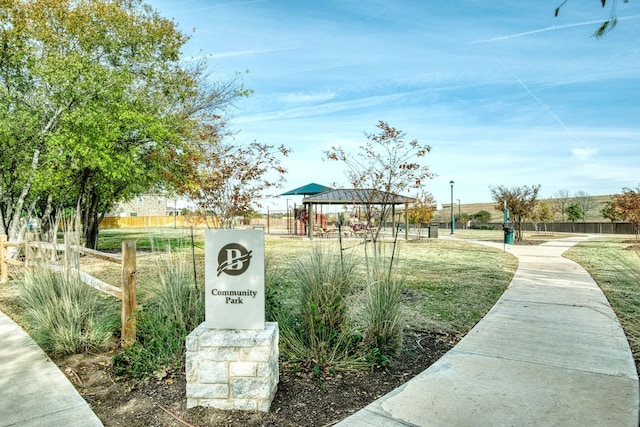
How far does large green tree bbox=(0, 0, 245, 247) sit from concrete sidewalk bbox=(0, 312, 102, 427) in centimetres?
836

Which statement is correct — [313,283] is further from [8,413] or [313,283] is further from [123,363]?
[8,413]

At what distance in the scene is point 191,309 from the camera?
434 centimetres

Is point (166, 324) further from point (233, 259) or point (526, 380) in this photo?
point (526, 380)

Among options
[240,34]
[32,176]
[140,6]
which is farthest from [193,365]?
[140,6]

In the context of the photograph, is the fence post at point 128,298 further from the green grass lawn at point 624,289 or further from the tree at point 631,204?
the tree at point 631,204

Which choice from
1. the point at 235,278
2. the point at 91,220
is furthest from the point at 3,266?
the point at 235,278

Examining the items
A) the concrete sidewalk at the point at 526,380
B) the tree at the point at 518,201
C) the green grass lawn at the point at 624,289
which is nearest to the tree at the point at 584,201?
the tree at the point at 518,201

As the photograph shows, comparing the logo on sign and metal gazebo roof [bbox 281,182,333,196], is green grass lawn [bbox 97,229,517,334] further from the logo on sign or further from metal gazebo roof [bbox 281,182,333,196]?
metal gazebo roof [bbox 281,182,333,196]

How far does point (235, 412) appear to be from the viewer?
317 centimetres

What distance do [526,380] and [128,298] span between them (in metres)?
3.70

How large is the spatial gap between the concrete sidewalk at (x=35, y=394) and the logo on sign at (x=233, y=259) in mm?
1330

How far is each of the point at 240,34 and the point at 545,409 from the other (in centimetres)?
995

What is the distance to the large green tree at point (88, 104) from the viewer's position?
41.1ft

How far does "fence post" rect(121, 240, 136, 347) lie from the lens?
4355 millimetres
